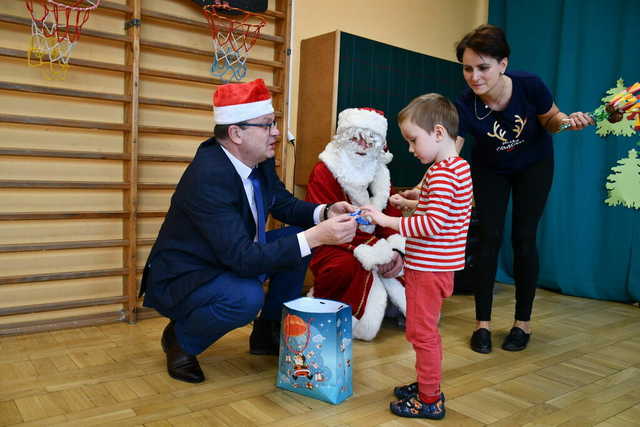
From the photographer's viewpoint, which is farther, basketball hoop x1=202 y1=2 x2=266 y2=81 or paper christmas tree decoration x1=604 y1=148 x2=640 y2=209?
paper christmas tree decoration x1=604 y1=148 x2=640 y2=209

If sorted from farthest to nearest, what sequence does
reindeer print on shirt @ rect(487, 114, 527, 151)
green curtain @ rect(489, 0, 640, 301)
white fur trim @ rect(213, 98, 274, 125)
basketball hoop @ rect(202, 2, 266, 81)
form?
green curtain @ rect(489, 0, 640, 301) < basketball hoop @ rect(202, 2, 266, 81) < reindeer print on shirt @ rect(487, 114, 527, 151) < white fur trim @ rect(213, 98, 274, 125)

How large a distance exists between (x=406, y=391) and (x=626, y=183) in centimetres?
215

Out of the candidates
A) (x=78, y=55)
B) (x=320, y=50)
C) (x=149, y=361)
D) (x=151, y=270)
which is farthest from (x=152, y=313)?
(x=320, y=50)

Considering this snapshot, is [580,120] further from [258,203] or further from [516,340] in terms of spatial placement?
[258,203]

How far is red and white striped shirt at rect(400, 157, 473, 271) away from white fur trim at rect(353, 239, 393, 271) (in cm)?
78

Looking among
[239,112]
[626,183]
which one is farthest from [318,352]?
[626,183]

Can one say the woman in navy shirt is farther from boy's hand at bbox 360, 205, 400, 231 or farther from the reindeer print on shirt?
boy's hand at bbox 360, 205, 400, 231

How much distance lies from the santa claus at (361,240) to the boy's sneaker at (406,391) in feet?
1.92

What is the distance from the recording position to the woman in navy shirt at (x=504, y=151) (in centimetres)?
206

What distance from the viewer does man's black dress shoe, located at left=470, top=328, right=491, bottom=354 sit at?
7.32ft

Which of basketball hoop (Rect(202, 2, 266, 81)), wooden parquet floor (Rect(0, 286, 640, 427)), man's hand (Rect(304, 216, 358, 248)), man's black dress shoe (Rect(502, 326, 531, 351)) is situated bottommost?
wooden parquet floor (Rect(0, 286, 640, 427))

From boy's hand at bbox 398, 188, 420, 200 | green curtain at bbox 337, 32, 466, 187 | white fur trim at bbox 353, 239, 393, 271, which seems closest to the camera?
boy's hand at bbox 398, 188, 420, 200

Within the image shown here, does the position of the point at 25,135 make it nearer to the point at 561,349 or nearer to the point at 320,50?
the point at 320,50

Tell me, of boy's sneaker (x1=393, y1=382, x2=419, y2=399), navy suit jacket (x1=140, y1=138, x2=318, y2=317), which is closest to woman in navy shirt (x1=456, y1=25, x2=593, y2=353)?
boy's sneaker (x1=393, y1=382, x2=419, y2=399)
